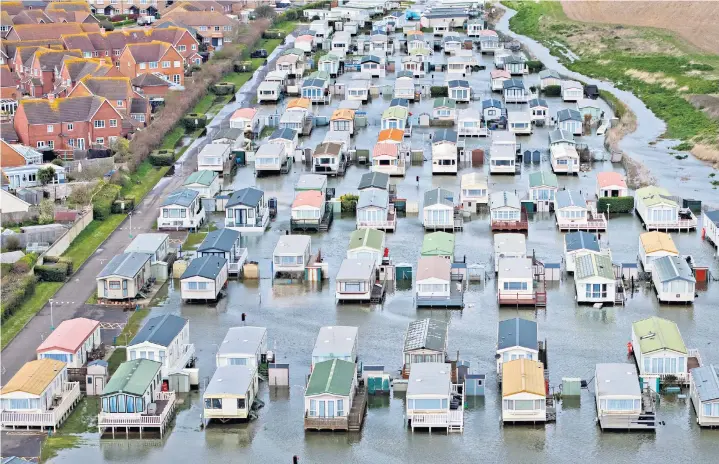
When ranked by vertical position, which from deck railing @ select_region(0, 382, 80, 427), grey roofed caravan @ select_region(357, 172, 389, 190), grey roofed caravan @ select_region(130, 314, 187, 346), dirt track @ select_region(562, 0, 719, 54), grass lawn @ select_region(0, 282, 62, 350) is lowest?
deck railing @ select_region(0, 382, 80, 427)

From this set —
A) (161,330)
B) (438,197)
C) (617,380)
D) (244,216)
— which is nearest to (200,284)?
(161,330)

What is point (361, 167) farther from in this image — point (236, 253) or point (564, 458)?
point (564, 458)

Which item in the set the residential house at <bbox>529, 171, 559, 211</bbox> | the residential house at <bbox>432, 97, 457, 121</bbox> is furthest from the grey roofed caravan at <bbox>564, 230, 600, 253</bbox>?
the residential house at <bbox>432, 97, 457, 121</bbox>

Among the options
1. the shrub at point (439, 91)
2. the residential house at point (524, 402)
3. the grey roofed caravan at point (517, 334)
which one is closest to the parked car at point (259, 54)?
the shrub at point (439, 91)

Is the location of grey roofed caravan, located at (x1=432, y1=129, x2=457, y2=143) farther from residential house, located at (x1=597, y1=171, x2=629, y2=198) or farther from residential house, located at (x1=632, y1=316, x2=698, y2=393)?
residential house, located at (x1=632, y1=316, x2=698, y2=393)

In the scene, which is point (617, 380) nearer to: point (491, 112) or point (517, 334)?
point (517, 334)

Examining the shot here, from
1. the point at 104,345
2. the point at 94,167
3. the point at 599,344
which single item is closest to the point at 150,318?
the point at 104,345
